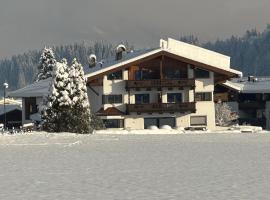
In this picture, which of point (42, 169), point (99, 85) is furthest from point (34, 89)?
point (42, 169)

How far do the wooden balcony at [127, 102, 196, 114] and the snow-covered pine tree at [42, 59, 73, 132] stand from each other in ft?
40.6

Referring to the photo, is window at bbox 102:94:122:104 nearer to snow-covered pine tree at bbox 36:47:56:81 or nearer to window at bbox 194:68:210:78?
window at bbox 194:68:210:78

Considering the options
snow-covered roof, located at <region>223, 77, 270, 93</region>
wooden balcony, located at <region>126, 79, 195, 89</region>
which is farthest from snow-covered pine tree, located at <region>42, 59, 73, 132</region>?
snow-covered roof, located at <region>223, 77, 270, 93</region>

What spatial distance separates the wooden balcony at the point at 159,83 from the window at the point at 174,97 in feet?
4.37

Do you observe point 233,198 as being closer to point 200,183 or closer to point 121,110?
point 200,183

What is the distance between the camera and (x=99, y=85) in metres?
54.7

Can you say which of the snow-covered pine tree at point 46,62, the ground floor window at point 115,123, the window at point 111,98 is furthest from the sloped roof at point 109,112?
the snow-covered pine tree at point 46,62

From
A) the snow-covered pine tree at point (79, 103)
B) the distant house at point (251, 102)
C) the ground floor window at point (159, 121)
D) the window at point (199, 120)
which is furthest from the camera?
the distant house at point (251, 102)

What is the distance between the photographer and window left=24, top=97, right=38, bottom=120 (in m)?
64.1

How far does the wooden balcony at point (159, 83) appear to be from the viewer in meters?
54.5

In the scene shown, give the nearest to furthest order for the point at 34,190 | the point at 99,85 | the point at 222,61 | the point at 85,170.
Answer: the point at 34,190 < the point at 85,170 < the point at 99,85 < the point at 222,61

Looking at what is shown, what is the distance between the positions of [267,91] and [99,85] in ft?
74.6

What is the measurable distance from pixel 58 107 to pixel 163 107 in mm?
15072

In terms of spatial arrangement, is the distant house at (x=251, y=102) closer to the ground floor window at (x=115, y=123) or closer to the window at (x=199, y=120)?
the window at (x=199, y=120)
